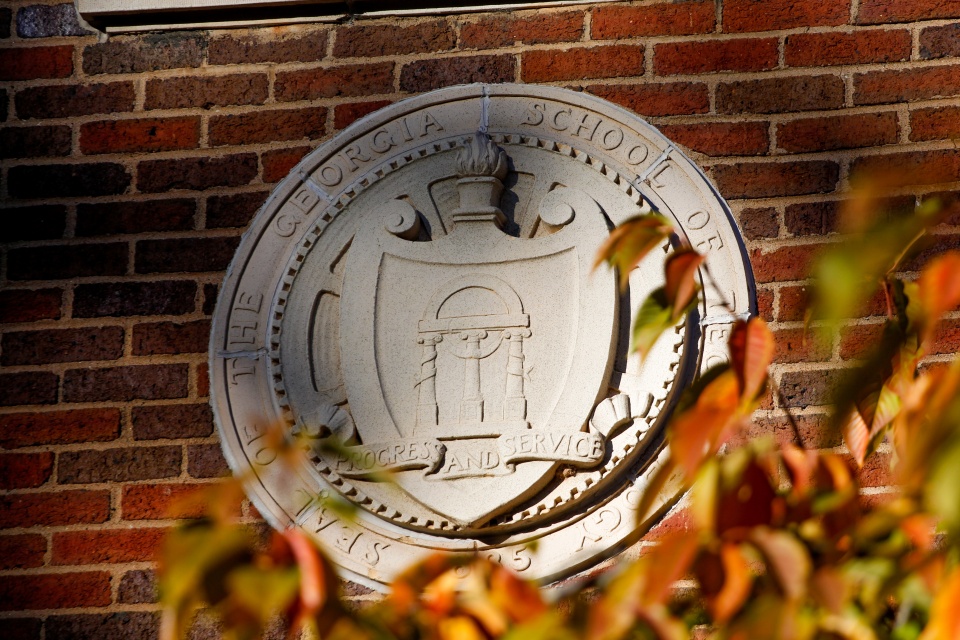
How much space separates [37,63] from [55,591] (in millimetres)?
1090

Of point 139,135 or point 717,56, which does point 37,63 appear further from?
point 717,56

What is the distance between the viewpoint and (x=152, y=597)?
231cm

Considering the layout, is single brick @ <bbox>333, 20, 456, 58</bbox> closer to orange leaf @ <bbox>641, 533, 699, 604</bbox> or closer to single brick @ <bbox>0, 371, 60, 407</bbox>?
single brick @ <bbox>0, 371, 60, 407</bbox>

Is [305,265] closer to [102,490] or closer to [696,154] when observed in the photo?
[102,490]

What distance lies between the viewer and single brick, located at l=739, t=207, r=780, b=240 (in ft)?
7.76

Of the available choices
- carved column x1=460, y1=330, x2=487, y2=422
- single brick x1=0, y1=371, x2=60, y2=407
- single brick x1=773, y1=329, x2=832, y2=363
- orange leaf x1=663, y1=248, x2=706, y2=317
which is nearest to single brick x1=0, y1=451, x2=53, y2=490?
single brick x1=0, y1=371, x2=60, y2=407

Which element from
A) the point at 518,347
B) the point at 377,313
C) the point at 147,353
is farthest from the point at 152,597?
the point at 518,347

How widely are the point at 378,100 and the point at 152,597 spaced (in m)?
1.06

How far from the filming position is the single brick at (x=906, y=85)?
2406 millimetres

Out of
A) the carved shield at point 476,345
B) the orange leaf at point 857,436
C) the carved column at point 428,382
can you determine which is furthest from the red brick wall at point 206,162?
the orange leaf at point 857,436

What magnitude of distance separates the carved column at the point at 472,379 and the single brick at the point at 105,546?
607 millimetres

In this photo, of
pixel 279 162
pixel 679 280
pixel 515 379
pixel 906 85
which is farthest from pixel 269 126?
pixel 679 280

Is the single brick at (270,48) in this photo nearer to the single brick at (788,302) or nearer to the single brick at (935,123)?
the single brick at (788,302)

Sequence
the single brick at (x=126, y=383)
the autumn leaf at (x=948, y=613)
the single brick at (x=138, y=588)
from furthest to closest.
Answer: the single brick at (x=126, y=383) < the single brick at (x=138, y=588) < the autumn leaf at (x=948, y=613)
